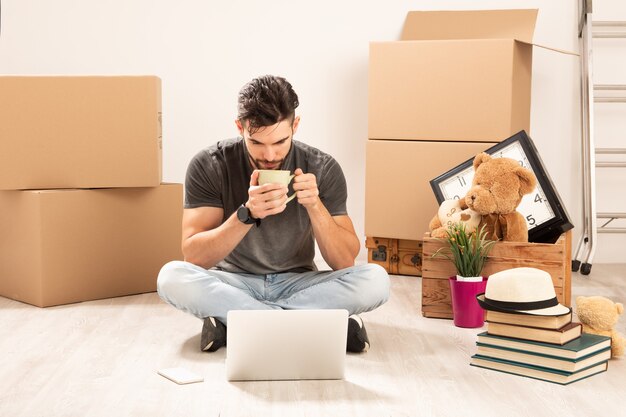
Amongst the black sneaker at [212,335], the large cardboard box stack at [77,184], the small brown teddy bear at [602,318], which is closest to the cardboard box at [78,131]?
the large cardboard box stack at [77,184]

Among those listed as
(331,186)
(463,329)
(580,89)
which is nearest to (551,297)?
(463,329)

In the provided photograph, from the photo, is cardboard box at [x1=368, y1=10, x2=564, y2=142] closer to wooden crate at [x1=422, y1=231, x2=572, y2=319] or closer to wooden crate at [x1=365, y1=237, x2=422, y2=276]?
wooden crate at [x1=365, y1=237, x2=422, y2=276]

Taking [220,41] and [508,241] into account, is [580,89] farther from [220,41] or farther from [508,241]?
[220,41]

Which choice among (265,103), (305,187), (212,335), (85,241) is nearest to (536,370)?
(305,187)

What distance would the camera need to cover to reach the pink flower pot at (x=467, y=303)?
234cm

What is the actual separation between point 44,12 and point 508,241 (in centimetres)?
217

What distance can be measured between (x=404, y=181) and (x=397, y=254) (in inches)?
11.8

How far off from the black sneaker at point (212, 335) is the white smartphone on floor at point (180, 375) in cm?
16

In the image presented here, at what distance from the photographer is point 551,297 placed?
1.89 m

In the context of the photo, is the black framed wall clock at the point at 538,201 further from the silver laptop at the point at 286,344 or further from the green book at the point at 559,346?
the silver laptop at the point at 286,344

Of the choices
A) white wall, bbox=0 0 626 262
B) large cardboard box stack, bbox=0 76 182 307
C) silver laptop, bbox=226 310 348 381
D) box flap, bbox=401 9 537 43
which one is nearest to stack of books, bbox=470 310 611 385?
silver laptop, bbox=226 310 348 381

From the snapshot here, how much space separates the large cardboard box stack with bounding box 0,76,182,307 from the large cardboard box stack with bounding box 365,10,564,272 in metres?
0.86

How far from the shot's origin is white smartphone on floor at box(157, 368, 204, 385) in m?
1.82

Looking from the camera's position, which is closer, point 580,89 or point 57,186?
point 57,186
